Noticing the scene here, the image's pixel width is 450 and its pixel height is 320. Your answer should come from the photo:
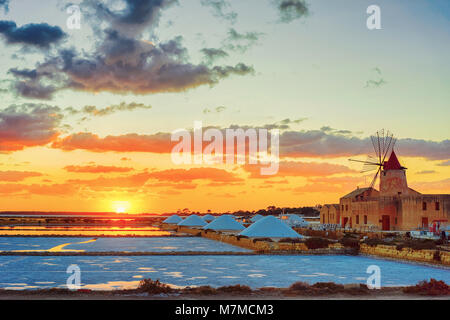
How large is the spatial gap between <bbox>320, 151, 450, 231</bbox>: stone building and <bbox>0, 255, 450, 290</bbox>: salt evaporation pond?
1211 cm

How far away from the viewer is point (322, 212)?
5103 cm

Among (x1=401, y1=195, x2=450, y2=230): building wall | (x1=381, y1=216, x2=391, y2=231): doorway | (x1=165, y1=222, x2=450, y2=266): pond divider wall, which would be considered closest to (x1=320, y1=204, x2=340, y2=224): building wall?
(x1=381, y1=216, x2=391, y2=231): doorway

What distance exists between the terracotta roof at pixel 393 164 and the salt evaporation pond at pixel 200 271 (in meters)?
20.8

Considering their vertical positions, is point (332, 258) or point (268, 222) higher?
point (268, 222)

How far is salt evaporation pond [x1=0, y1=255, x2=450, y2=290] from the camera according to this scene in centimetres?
1323

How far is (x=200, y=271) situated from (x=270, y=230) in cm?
737

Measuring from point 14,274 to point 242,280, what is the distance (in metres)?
6.49

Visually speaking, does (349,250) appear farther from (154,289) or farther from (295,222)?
(295,222)

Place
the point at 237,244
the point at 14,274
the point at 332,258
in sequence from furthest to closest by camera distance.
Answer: the point at 237,244, the point at 332,258, the point at 14,274

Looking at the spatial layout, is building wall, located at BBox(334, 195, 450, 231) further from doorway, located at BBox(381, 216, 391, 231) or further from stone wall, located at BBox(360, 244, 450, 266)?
stone wall, located at BBox(360, 244, 450, 266)

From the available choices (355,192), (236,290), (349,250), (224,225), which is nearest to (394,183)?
(355,192)

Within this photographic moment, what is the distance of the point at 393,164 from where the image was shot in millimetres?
40500
